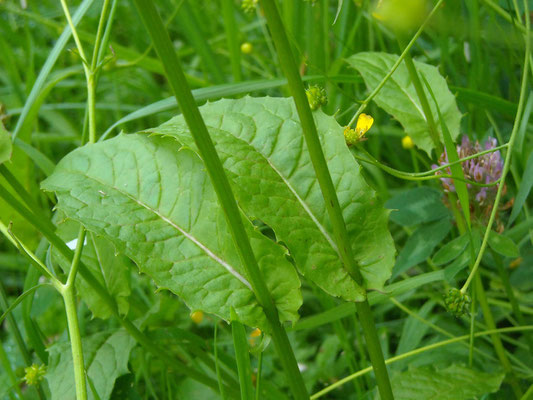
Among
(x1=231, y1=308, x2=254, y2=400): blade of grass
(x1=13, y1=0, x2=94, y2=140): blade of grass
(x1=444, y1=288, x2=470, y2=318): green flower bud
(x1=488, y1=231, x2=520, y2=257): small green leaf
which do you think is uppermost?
(x1=13, y1=0, x2=94, y2=140): blade of grass

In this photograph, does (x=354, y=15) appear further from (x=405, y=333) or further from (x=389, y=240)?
(x=389, y=240)

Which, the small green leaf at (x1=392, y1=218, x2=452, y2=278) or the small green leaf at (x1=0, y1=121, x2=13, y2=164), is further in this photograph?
the small green leaf at (x1=392, y1=218, x2=452, y2=278)

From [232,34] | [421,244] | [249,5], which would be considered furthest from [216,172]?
[232,34]

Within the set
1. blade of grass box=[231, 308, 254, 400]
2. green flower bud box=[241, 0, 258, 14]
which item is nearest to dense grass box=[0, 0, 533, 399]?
blade of grass box=[231, 308, 254, 400]

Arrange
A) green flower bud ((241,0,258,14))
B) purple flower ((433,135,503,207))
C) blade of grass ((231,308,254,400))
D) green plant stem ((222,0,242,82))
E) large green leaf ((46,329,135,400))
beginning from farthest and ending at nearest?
green plant stem ((222,0,242,82)) < green flower bud ((241,0,258,14)) < purple flower ((433,135,503,207)) < large green leaf ((46,329,135,400)) < blade of grass ((231,308,254,400))

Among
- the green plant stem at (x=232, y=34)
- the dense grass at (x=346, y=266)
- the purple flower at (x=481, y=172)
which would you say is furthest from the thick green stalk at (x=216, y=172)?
the green plant stem at (x=232, y=34)

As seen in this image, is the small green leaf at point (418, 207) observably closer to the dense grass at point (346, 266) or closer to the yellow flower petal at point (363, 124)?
the dense grass at point (346, 266)

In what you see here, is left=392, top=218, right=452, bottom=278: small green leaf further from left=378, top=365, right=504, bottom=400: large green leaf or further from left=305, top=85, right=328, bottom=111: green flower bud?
left=305, top=85, right=328, bottom=111: green flower bud

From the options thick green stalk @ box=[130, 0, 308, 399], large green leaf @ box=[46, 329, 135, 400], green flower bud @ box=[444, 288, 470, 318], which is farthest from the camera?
large green leaf @ box=[46, 329, 135, 400]
